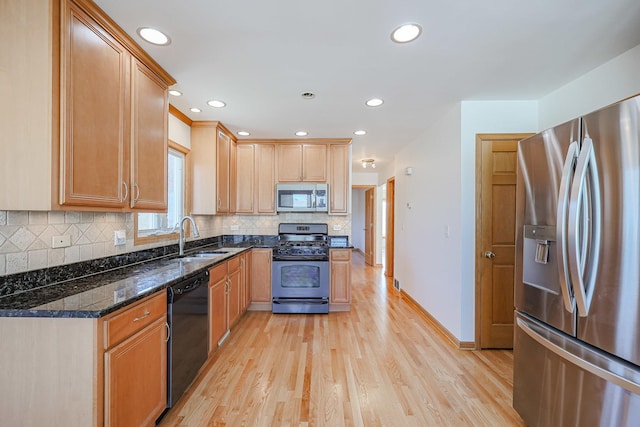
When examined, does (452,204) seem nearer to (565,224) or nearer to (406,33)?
(565,224)

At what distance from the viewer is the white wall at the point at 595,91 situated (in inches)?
72.3

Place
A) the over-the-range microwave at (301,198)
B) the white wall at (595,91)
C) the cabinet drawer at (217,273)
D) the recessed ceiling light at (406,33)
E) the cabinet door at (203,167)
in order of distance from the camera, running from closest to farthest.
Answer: the recessed ceiling light at (406,33) → the white wall at (595,91) → the cabinet drawer at (217,273) → the cabinet door at (203,167) → the over-the-range microwave at (301,198)

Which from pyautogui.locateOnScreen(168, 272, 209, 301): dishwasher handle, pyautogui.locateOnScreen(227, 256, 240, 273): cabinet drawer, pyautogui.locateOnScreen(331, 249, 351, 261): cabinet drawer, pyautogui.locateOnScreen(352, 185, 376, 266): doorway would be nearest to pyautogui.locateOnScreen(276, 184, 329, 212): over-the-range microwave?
pyautogui.locateOnScreen(331, 249, 351, 261): cabinet drawer

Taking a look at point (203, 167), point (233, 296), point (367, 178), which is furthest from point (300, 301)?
point (367, 178)

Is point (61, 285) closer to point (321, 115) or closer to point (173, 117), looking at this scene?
point (173, 117)

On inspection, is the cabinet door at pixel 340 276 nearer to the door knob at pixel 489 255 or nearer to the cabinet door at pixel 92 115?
the door knob at pixel 489 255

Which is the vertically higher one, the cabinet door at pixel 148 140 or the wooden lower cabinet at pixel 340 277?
the cabinet door at pixel 148 140

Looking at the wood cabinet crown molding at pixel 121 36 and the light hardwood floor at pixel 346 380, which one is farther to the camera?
the light hardwood floor at pixel 346 380

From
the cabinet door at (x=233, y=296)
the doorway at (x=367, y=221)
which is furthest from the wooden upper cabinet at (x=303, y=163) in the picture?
the doorway at (x=367, y=221)

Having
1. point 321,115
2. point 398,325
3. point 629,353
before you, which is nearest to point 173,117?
point 321,115

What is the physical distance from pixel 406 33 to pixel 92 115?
6.06 ft

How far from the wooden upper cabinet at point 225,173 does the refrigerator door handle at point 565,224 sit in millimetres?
3124

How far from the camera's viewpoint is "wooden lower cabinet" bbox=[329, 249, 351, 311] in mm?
3641

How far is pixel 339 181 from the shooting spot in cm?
393
